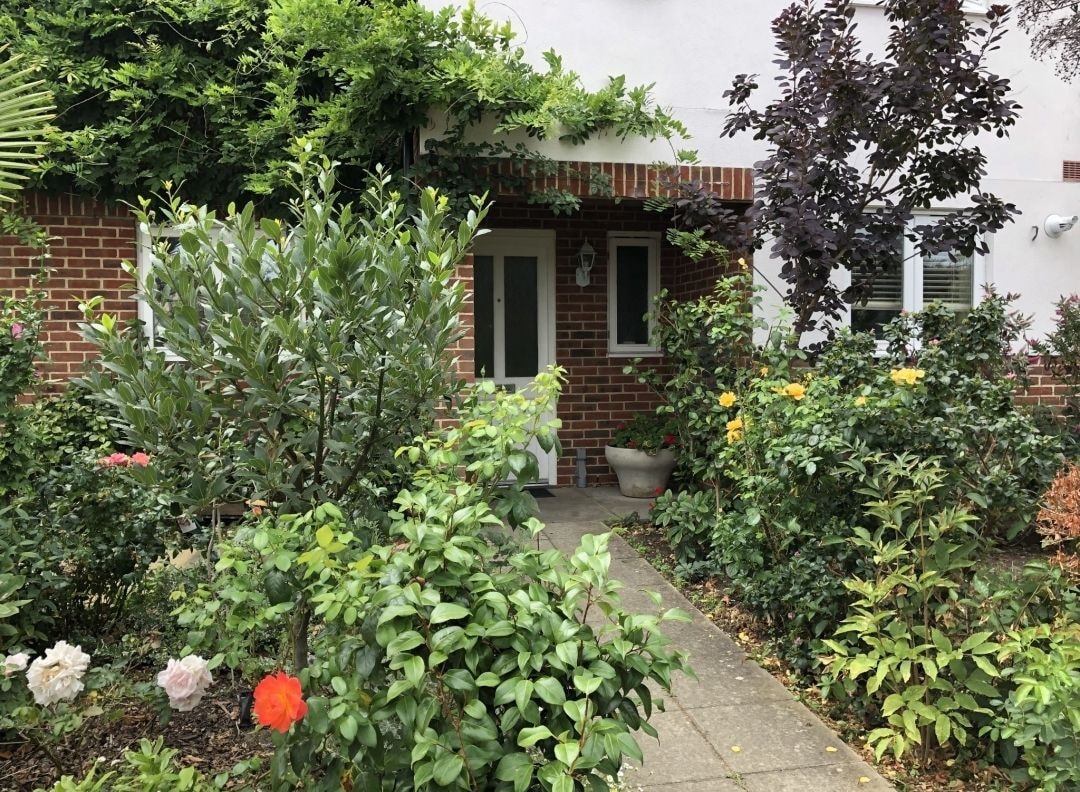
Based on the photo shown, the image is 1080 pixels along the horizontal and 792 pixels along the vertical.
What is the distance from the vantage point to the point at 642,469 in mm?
7305

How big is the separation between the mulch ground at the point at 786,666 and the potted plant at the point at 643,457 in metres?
0.95

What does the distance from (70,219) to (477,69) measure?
11.3ft

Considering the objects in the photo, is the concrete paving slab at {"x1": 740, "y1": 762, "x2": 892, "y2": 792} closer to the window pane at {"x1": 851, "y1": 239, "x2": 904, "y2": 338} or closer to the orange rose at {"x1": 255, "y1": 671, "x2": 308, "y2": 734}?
the orange rose at {"x1": 255, "y1": 671, "x2": 308, "y2": 734}

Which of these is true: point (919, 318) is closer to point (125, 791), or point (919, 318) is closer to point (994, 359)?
point (994, 359)

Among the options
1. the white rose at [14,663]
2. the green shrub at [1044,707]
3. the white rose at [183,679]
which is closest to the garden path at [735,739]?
the green shrub at [1044,707]

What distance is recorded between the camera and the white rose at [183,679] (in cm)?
242

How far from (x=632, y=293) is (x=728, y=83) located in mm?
2295

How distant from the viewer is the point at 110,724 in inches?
116

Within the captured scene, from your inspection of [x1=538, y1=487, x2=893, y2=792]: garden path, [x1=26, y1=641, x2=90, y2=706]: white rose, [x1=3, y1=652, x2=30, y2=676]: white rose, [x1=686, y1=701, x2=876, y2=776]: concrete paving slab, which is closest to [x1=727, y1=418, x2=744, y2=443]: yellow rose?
[x1=538, y1=487, x2=893, y2=792]: garden path

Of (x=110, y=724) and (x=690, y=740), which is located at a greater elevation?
(x=110, y=724)

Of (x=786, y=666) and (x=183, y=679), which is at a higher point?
(x=183, y=679)

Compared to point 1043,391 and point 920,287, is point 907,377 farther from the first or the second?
point 1043,391

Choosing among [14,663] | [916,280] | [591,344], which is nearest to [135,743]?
[14,663]

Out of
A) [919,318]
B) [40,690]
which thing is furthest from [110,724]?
[919,318]
